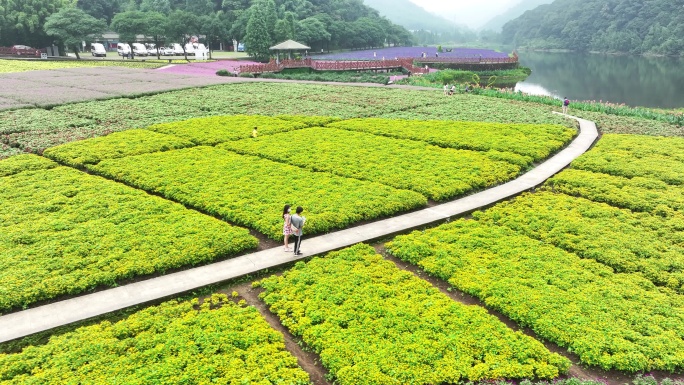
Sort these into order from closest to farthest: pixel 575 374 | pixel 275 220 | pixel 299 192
→ 1. pixel 575 374
2. pixel 275 220
3. pixel 299 192

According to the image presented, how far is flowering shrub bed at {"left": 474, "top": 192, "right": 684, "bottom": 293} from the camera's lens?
572 inches

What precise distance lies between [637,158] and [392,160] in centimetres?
1322

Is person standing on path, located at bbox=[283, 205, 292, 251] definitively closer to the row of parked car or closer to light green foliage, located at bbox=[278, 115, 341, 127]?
light green foliage, located at bbox=[278, 115, 341, 127]

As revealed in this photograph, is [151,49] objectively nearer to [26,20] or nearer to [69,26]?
[26,20]

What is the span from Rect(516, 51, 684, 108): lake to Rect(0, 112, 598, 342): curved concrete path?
183ft

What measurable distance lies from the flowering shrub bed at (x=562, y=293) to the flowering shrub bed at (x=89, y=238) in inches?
259

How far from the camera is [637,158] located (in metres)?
25.6

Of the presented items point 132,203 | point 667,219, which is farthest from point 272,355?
point 667,219

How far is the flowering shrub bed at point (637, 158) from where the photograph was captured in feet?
75.0

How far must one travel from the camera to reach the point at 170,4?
403 feet

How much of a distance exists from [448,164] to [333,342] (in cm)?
1490

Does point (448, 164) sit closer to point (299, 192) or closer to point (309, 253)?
point (299, 192)

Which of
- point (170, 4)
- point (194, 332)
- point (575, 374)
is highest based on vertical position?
point (170, 4)

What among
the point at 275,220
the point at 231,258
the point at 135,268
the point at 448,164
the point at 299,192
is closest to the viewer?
the point at 135,268
